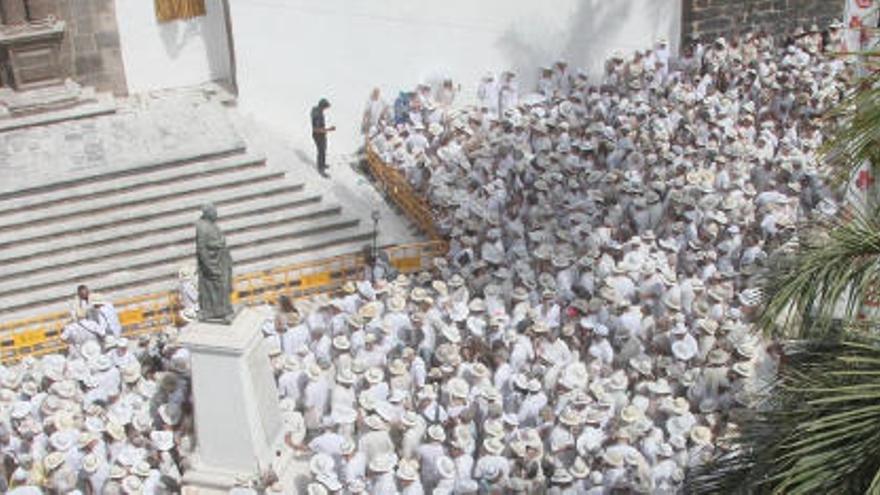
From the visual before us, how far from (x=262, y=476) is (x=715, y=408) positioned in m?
4.29

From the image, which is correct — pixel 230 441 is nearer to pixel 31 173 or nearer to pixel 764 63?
pixel 31 173

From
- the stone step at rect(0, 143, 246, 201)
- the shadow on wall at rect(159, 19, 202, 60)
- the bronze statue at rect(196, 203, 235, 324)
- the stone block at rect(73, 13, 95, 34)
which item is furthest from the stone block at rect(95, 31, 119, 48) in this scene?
the bronze statue at rect(196, 203, 235, 324)

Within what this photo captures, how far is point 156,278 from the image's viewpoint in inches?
559

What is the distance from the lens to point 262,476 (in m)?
9.92

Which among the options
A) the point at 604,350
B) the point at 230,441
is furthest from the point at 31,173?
the point at 604,350

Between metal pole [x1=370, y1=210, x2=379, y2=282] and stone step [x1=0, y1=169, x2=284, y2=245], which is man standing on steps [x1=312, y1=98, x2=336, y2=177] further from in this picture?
metal pole [x1=370, y1=210, x2=379, y2=282]

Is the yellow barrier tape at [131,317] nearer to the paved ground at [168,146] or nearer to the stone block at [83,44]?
the paved ground at [168,146]

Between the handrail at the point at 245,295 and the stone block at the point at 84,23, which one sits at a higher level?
the stone block at the point at 84,23

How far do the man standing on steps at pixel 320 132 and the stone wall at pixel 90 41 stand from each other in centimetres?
345

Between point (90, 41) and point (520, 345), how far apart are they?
950 cm

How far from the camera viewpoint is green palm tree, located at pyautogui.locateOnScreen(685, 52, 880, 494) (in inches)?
168

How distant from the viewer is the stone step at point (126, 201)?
14398 mm

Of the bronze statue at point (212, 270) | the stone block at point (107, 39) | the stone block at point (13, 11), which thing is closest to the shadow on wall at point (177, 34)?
the stone block at point (107, 39)

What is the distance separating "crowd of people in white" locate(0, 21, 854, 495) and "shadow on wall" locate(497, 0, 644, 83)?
310cm
